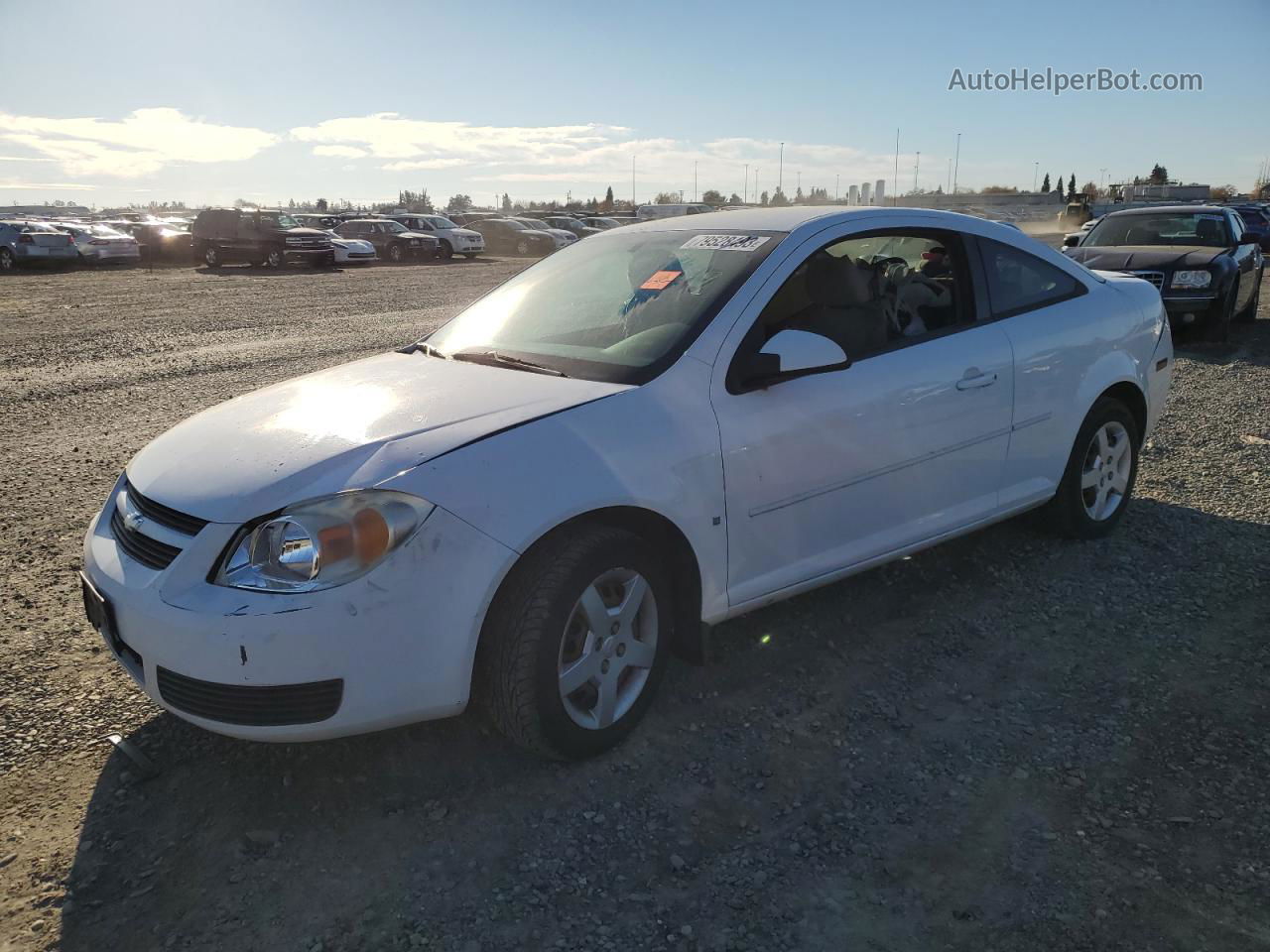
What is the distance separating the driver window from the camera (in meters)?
3.64

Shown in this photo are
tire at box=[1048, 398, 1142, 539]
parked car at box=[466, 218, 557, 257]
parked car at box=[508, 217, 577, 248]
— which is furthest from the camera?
parked car at box=[466, 218, 557, 257]

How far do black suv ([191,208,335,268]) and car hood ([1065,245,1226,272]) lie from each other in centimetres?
2297

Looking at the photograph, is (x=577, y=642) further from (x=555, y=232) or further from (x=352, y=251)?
(x=555, y=232)

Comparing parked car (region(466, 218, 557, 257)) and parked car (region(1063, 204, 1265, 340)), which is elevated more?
parked car (region(1063, 204, 1265, 340))

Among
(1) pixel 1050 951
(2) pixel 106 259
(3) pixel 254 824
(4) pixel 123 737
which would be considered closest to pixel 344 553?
(3) pixel 254 824

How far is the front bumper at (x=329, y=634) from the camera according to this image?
247cm

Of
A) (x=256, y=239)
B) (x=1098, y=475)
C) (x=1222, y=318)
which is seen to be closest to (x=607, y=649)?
(x=1098, y=475)

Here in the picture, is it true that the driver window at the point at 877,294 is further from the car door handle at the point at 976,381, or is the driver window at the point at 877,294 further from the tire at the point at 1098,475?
the tire at the point at 1098,475

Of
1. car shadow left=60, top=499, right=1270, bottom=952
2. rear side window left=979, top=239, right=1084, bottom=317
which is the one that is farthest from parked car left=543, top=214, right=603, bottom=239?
car shadow left=60, top=499, right=1270, bottom=952

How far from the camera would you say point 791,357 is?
315 centimetres

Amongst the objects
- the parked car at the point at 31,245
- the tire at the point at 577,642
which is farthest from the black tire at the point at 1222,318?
the parked car at the point at 31,245

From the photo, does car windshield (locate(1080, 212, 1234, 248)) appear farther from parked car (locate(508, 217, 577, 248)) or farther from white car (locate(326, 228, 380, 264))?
parked car (locate(508, 217, 577, 248))

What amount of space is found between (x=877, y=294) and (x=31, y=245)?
97.8 ft

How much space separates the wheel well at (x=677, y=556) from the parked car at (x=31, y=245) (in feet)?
99.3
